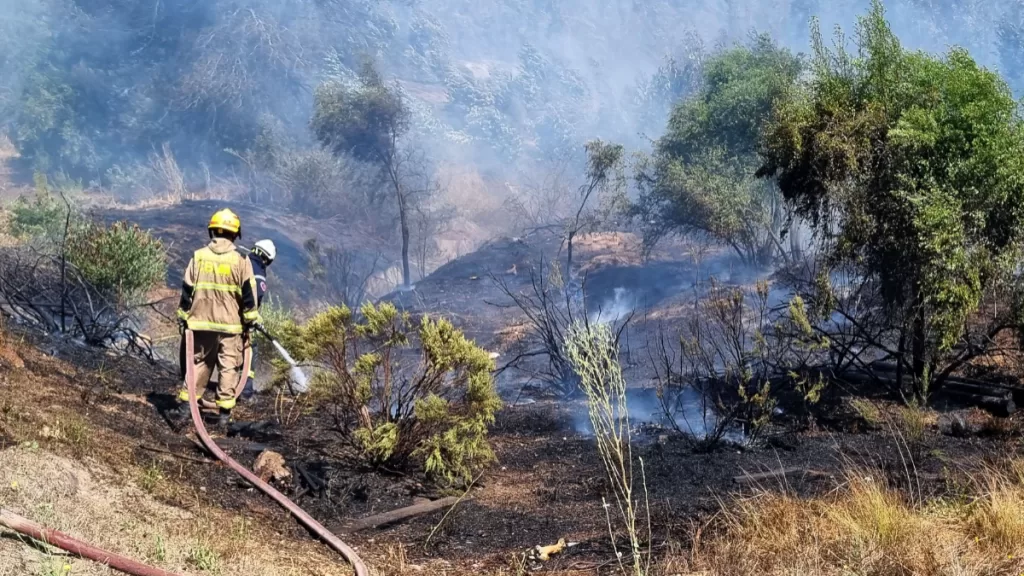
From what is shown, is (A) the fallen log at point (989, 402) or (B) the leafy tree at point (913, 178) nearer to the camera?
(B) the leafy tree at point (913, 178)

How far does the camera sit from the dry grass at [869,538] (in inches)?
166

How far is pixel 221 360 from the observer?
7723 millimetres

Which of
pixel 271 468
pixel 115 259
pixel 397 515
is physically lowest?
pixel 397 515

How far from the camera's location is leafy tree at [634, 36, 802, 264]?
2436 cm

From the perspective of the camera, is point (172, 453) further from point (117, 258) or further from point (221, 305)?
point (117, 258)

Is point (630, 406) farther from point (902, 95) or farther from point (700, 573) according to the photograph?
point (700, 573)

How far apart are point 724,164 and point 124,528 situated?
74.4 ft

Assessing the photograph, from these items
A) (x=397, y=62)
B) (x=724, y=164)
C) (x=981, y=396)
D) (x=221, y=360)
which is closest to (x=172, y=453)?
(x=221, y=360)

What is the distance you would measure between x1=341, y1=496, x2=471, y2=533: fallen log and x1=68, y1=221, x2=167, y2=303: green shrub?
310 inches

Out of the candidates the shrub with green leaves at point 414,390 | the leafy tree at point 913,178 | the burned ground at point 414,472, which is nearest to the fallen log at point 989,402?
the leafy tree at point 913,178

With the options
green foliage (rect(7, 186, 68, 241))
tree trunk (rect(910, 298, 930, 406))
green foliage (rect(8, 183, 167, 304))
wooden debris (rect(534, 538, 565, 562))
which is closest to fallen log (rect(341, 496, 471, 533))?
wooden debris (rect(534, 538, 565, 562))

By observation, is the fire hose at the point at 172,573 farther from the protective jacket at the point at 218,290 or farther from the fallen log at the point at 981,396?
the fallen log at the point at 981,396

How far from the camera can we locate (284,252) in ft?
96.0

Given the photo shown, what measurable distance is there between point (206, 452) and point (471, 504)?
1982 millimetres
